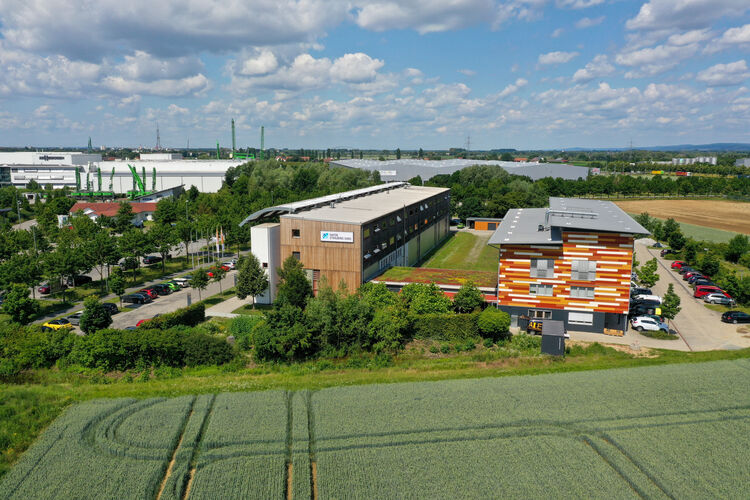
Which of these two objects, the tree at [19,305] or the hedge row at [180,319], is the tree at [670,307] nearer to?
the hedge row at [180,319]

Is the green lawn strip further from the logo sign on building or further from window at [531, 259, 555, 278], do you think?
the logo sign on building

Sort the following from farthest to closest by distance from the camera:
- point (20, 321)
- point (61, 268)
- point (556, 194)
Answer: point (556, 194) → point (61, 268) → point (20, 321)

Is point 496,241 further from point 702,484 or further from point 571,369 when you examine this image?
point 702,484

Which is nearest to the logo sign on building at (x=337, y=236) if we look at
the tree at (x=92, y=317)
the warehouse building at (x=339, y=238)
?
the warehouse building at (x=339, y=238)

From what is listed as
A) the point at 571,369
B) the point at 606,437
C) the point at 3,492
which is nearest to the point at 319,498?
the point at 3,492

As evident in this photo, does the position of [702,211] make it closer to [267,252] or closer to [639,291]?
[639,291]

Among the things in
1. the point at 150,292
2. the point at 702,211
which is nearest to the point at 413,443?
the point at 150,292

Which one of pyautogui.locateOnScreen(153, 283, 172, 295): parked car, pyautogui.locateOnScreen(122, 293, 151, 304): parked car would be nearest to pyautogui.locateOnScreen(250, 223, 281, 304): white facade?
pyautogui.locateOnScreen(153, 283, 172, 295): parked car
